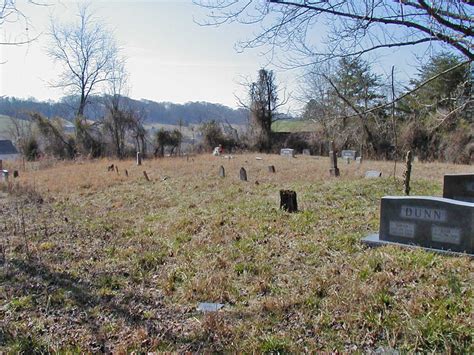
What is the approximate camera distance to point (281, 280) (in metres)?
4.13

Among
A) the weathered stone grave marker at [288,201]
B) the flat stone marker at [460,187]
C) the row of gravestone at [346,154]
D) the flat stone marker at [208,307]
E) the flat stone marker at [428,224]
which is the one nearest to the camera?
the flat stone marker at [208,307]

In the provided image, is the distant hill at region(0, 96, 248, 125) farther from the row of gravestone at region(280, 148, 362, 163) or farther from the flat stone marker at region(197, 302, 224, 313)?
the flat stone marker at region(197, 302, 224, 313)

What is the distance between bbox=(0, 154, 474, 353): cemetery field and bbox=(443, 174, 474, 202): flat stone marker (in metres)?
1.32

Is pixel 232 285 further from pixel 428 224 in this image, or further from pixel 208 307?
pixel 428 224

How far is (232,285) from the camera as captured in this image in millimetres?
4117

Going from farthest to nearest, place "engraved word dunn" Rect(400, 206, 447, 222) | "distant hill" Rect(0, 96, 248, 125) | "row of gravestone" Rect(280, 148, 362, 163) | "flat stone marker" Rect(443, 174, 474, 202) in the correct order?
"distant hill" Rect(0, 96, 248, 125) → "row of gravestone" Rect(280, 148, 362, 163) → "flat stone marker" Rect(443, 174, 474, 202) → "engraved word dunn" Rect(400, 206, 447, 222)

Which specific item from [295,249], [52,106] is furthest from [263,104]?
[295,249]

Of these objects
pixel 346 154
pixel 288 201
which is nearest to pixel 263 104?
pixel 346 154

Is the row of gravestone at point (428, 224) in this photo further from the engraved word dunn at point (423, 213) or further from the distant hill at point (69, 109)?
the distant hill at point (69, 109)

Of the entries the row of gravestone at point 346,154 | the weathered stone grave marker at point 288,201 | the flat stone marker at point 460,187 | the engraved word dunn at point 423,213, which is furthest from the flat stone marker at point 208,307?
the row of gravestone at point 346,154

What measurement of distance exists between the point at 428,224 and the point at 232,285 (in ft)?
8.01

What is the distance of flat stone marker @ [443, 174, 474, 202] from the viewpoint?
20.1 feet

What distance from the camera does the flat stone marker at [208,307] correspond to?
3619 mm

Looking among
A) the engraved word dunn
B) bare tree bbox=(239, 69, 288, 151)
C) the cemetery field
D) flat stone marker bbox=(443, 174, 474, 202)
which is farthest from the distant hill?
the engraved word dunn
